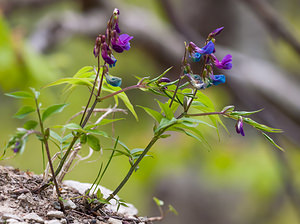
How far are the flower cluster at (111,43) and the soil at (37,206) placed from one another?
0.20 m

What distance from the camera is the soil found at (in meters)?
0.51

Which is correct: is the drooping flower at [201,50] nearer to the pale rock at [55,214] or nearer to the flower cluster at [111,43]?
the flower cluster at [111,43]

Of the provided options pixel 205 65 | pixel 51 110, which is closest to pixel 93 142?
pixel 51 110

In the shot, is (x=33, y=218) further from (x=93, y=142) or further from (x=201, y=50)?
(x=201, y=50)

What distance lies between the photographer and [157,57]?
2.65 metres

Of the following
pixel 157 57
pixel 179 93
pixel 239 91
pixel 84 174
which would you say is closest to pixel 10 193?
pixel 179 93

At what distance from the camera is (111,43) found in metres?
0.52

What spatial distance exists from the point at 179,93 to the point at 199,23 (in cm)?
258

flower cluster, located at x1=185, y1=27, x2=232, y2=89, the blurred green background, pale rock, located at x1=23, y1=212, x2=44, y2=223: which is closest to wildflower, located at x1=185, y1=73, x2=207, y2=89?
flower cluster, located at x1=185, y1=27, x2=232, y2=89

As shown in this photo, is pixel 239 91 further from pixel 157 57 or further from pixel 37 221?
pixel 37 221

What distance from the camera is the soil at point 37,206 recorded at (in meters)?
0.51

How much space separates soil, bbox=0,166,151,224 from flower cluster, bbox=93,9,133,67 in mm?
200

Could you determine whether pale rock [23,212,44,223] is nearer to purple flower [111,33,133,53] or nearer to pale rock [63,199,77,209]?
pale rock [63,199,77,209]

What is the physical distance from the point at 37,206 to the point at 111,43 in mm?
239
